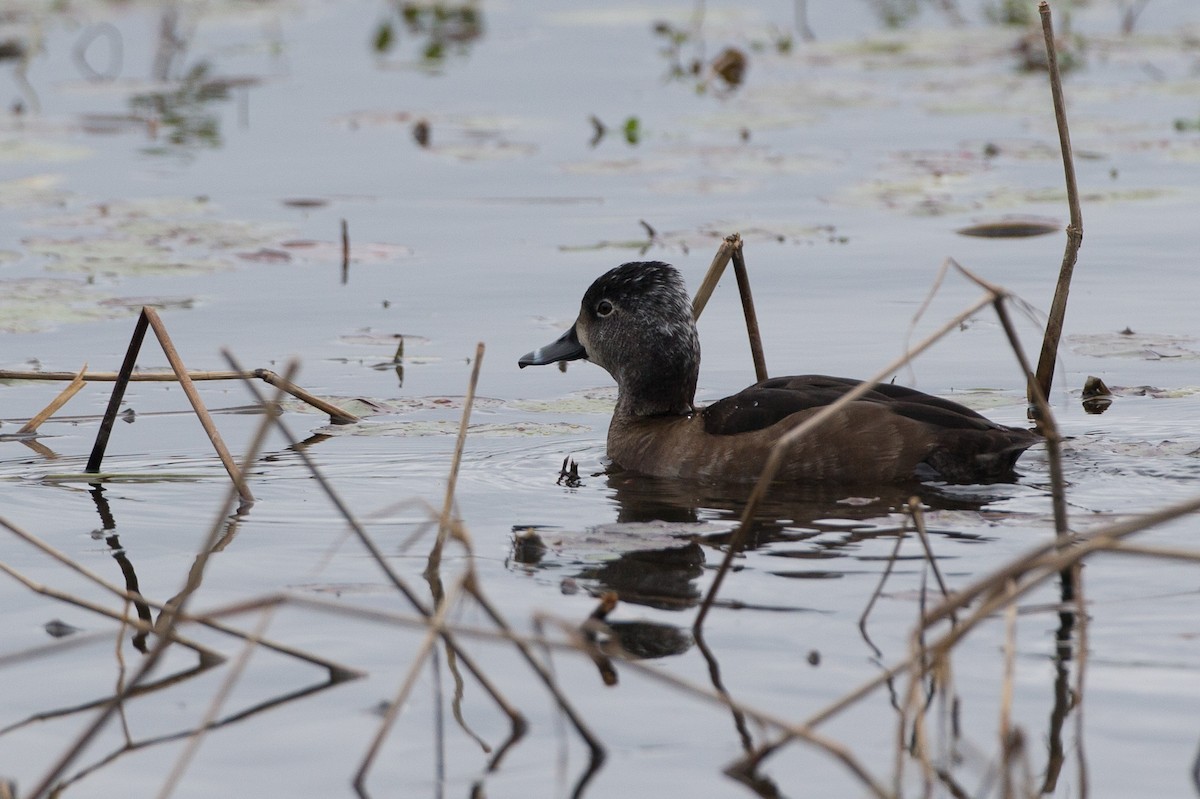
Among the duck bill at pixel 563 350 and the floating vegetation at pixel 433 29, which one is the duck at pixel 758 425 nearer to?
the duck bill at pixel 563 350

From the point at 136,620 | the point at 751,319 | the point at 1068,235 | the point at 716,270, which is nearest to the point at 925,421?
the point at 1068,235

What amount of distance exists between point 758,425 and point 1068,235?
1.46m

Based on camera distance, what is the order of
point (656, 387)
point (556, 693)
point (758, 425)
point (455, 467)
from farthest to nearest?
point (656, 387) < point (758, 425) < point (455, 467) < point (556, 693)

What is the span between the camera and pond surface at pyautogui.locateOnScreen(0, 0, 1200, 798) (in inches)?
181

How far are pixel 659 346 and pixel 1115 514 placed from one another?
2309 millimetres

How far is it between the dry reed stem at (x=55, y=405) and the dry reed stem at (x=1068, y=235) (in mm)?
3900

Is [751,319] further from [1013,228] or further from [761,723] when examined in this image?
[761,723]

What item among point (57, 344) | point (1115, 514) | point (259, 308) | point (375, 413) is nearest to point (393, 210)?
point (259, 308)

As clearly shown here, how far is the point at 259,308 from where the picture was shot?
33.3ft

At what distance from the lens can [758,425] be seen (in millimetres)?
7195

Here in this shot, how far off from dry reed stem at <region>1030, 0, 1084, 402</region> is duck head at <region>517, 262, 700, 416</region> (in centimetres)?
148

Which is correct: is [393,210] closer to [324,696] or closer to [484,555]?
[484,555]

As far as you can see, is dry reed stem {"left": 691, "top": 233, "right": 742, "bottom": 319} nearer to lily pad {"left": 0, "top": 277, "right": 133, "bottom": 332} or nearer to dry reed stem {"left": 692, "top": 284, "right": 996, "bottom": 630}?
dry reed stem {"left": 692, "top": 284, "right": 996, "bottom": 630}

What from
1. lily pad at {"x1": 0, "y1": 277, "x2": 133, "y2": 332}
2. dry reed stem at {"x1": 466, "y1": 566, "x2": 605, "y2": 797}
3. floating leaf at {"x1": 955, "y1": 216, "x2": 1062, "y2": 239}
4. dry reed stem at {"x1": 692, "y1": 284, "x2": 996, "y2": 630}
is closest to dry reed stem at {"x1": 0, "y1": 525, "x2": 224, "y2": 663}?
dry reed stem at {"x1": 466, "y1": 566, "x2": 605, "y2": 797}
